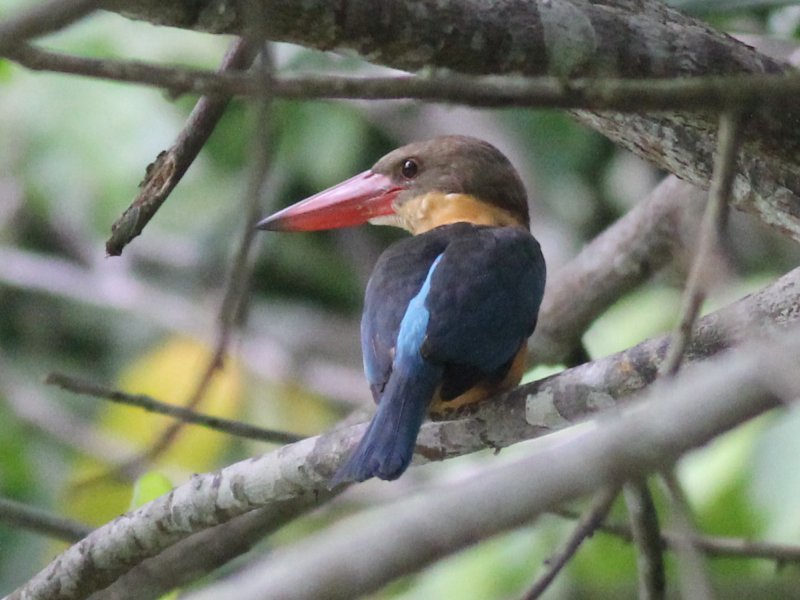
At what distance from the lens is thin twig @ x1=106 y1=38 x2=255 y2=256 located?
1.97m

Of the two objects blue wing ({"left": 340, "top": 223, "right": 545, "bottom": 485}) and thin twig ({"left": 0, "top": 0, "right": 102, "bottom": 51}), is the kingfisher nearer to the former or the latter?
blue wing ({"left": 340, "top": 223, "right": 545, "bottom": 485})

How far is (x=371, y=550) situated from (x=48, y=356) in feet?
17.4

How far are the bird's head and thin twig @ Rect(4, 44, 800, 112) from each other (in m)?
1.59

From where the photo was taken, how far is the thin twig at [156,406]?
86.4 inches

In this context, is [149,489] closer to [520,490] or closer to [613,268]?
[613,268]

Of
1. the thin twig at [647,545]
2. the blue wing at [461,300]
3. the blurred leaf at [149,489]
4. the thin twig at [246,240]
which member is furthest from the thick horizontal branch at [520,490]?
the thin twig at [647,545]

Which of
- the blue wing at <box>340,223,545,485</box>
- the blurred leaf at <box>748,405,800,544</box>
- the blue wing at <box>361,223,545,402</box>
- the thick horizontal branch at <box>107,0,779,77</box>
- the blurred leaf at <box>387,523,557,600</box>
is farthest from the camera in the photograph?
the blurred leaf at <box>387,523,557,600</box>

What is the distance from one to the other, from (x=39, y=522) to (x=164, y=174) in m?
0.88

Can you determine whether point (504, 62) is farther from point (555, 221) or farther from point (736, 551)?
point (555, 221)

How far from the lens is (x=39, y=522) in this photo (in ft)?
8.20

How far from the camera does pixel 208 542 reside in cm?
251

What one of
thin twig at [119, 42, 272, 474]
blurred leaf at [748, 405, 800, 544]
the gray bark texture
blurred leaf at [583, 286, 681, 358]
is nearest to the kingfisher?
the gray bark texture

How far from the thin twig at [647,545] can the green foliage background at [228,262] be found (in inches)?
18.1

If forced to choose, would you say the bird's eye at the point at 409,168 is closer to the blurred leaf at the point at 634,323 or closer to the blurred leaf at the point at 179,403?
the blurred leaf at the point at 634,323
